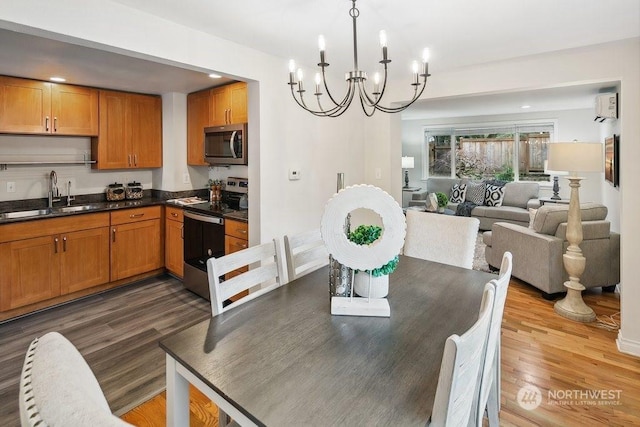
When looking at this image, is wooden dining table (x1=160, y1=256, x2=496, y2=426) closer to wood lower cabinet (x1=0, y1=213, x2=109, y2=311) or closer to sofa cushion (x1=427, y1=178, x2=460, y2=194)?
wood lower cabinet (x1=0, y1=213, x2=109, y2=311)

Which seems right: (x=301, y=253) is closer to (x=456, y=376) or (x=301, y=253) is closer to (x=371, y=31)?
(x=456, y=376)

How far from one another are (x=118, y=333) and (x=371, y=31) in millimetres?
2994

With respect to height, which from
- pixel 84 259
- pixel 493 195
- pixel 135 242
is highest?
pixel 493 195

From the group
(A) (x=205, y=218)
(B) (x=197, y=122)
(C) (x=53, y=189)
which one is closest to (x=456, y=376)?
(A) (x=205, y=218)

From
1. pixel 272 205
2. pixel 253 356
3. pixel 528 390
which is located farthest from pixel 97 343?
pixel 528 390

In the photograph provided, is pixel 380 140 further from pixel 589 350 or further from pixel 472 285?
pixel 589 350

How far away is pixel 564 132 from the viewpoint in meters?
6.62

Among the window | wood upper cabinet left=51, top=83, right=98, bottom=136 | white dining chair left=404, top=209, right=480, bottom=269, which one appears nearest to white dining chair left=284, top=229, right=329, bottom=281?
white dining chair left=404, top=209, right=480, bottom=269

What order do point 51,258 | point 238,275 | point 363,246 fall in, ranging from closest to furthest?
1. point 363,246
2. point 238,275
3. point 51,258

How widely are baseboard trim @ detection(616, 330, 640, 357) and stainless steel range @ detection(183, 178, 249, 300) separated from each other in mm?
3239

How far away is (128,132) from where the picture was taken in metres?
4.09

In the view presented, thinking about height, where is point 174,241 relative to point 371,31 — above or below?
below

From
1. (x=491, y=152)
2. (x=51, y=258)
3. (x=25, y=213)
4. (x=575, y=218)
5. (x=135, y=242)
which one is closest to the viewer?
(x=575, y=218)

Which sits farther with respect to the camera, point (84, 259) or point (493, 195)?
point (493, 195)
